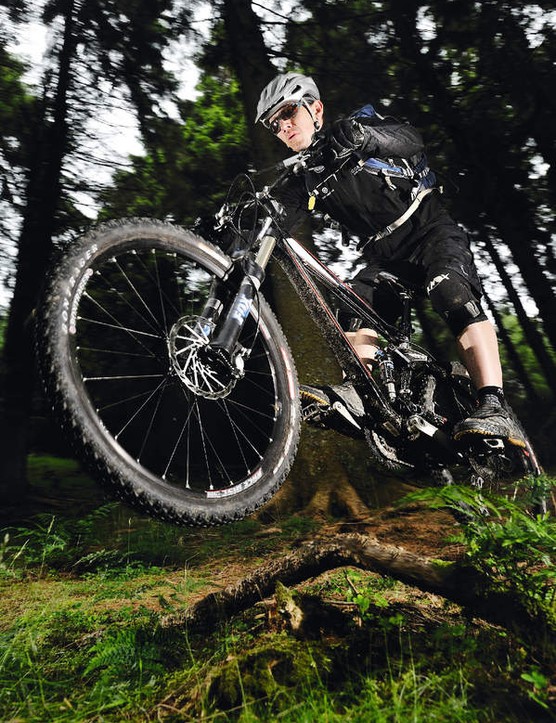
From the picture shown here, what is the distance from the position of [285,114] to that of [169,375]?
198 cm

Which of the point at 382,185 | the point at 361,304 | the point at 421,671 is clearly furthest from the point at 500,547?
the point at 382,185

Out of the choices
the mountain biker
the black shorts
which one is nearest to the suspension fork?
the mountain biker

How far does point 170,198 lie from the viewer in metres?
7.56

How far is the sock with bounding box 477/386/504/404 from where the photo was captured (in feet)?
9.48

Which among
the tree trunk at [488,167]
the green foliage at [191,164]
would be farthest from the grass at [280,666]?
the tree trunk at [488,167]

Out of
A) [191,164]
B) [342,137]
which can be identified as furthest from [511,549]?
[191,164]

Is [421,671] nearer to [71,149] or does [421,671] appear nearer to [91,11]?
[71,149]

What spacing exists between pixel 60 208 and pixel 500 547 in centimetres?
726

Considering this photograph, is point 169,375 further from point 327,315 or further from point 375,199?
point 375,199

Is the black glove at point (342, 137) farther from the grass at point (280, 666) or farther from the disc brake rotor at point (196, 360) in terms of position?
the grass at point (280, 666)

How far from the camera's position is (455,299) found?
3.00m

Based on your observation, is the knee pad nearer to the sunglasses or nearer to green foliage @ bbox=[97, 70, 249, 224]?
the sunglasses

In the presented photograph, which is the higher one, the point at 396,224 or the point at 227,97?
the point at 227,97

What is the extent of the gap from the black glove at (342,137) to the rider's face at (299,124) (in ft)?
2.48
